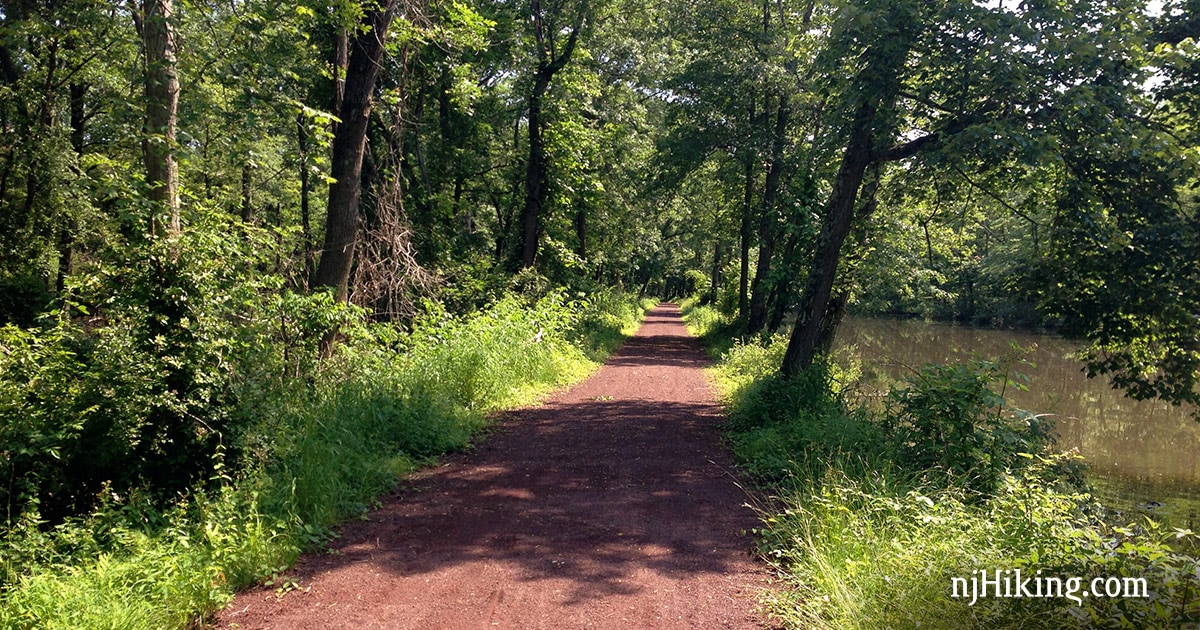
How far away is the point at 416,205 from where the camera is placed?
50.9 ft

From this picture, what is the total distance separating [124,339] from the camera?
5.00 metres

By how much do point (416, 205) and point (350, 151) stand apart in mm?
6494

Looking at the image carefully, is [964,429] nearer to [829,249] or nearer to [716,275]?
[829,249]

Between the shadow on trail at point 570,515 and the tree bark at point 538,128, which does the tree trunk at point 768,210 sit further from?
the shadow on trail at point 570,515

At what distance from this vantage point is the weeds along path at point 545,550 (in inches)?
155

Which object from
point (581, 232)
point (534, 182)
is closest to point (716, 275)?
point (581, 232)

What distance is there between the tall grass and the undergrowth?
3.54 meters

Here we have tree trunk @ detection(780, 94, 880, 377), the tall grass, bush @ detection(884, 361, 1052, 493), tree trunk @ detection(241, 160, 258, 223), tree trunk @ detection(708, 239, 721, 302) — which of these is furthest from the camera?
tree trunk @ detection(708, 239, 721, 302)

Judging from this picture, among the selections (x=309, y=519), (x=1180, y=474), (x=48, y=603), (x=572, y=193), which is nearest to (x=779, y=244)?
(x=572, y=193)

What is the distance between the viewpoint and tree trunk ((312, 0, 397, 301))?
8.98 m

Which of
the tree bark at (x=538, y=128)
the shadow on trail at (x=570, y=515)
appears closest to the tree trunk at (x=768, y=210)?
the tree bark at (x=538, y=128)

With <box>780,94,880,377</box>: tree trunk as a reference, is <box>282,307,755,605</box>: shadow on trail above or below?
below

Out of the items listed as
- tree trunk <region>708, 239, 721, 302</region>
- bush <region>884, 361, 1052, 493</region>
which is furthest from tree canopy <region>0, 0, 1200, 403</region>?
tree trunk <region>708, 239, 721, 302</region>

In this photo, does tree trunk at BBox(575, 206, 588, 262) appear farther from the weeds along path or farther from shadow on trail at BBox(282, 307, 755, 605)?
the weeds along path
